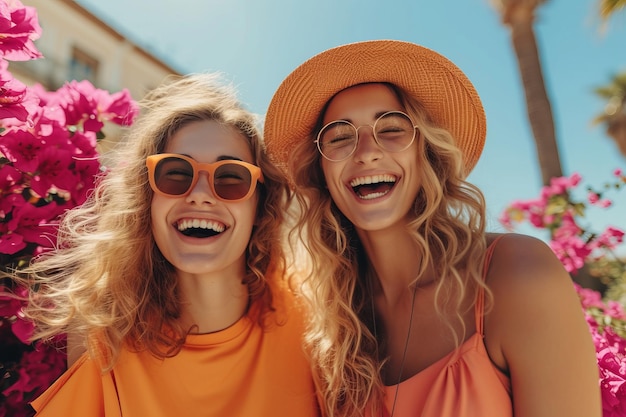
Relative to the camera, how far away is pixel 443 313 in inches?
71.9

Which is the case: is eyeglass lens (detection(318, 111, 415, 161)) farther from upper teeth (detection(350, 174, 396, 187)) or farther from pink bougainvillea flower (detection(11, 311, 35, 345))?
pink bougainvillea flower (detection(11, 311, 35, 345))

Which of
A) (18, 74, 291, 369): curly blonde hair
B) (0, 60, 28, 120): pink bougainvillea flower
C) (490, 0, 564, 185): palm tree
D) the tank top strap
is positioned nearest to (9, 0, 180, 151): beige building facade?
(490, 0, 564, 185): palm tree

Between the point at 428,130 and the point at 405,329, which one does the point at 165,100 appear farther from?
the point at 405,329

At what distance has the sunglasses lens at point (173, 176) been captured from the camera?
199 cm

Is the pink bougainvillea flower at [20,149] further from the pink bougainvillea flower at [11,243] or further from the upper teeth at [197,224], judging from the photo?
the upper teeth at [197,224]

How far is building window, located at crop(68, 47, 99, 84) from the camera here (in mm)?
14484

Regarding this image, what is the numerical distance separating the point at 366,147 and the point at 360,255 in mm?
694

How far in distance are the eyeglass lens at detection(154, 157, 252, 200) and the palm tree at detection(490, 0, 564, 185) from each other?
643 centimetres

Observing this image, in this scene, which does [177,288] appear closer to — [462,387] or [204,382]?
[204,382]

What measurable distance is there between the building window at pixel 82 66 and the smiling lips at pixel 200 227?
14401mm

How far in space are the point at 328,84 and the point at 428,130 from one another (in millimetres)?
505

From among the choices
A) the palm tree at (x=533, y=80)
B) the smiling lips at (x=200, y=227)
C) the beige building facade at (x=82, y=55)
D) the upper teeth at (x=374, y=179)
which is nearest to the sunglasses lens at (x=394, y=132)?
the upper teeth at (x=374, y=179)

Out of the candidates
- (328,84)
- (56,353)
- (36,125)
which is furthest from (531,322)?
(36,125)

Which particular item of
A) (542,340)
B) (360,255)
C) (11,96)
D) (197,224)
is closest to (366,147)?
(360,255)
